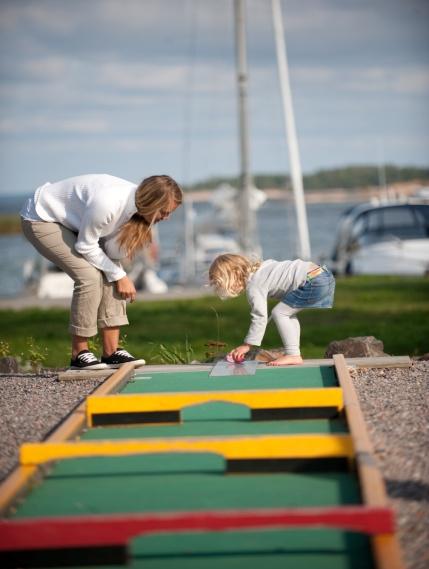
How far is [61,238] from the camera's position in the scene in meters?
6.67

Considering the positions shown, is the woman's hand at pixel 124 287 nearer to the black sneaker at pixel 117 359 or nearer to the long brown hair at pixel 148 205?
the long brown hair at pixel 148 205

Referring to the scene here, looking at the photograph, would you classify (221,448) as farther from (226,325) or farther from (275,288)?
(226,325)

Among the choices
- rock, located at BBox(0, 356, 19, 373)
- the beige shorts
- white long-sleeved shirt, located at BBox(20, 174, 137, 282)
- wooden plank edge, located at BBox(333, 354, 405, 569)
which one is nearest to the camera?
wooden plank edge, located at BBox(333, 354, 405, 569)

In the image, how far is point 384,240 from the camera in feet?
73.6

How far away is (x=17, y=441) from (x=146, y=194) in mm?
1996

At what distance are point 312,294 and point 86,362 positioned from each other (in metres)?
1.75

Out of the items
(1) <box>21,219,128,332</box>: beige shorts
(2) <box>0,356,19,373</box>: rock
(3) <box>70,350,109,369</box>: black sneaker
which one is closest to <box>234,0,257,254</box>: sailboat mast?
(2) <box>0,356,19,373</box>: rock

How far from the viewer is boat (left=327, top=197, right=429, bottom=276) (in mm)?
21406

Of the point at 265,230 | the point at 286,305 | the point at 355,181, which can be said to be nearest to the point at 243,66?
the point at 286,305

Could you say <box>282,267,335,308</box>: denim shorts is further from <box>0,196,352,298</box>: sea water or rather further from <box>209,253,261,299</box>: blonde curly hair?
<box>0,196,352,298</box>: sea water

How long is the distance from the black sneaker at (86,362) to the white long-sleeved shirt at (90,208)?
25.1 inches

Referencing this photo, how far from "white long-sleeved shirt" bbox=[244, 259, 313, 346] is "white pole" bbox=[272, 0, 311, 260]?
41.6ft

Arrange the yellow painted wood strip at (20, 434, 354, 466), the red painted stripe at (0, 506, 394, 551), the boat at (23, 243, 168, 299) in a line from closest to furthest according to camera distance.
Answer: the red painted stripe at (0, 506, 394, 551)
the yellow painted wood strip at (20, 434, 354, 466)
the boat at (23, 243, 168, 299)

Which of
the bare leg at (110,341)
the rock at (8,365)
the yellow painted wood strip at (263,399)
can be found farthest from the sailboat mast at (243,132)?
the yellow painted wood strip at (263,399)
